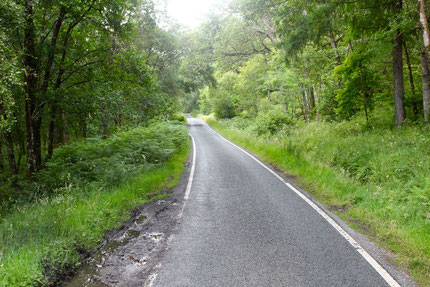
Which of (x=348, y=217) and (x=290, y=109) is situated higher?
(x=290, y=109)

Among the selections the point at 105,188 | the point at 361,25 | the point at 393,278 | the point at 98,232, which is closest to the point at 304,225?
the point at 393,278

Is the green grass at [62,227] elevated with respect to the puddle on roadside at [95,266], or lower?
elevated

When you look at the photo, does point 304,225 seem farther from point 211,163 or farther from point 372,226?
point 211,163

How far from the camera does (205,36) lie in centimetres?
2516

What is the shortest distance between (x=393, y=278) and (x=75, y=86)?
10995mm

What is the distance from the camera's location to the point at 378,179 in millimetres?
6848

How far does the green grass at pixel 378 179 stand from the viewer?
4.22m

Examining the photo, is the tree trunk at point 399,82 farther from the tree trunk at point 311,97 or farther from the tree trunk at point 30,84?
the tree trunk at point 30,84

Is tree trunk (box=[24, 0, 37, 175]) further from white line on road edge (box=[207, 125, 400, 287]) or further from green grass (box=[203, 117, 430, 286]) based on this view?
green grass (box=[203, 117, 430, 286])

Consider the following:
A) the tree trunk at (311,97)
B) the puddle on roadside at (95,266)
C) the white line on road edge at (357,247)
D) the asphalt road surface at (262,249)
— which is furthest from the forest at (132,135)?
the tree trunk at (311,97)

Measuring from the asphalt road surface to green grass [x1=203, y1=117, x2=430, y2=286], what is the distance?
50cm

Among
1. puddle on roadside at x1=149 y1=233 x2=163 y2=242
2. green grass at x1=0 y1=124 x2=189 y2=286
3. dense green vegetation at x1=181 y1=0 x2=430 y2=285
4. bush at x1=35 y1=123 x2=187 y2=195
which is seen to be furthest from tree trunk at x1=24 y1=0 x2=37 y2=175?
dense green vegetation at x1=181 y1=0 x2=430 y2=285

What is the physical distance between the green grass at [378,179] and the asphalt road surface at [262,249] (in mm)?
502

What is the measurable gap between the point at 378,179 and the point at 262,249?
16.1 feet
